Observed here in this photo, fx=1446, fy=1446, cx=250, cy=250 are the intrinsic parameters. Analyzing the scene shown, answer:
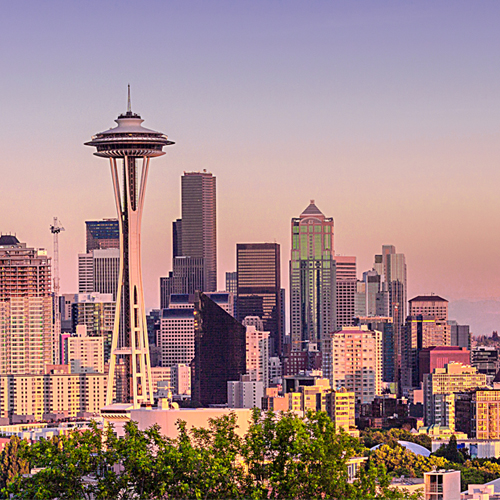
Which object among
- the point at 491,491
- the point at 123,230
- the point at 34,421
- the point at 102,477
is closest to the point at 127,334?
the point at 123,230

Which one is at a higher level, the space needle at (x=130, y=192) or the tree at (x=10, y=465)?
the space needle at (x=130, y=192)

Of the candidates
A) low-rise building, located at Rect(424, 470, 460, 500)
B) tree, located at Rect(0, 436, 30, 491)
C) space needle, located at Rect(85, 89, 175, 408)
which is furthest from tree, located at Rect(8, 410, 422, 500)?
space needle, located at Rect(85, 89, 175, 408)

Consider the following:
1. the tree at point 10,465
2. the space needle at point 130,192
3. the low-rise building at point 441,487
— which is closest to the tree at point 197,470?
the low-rise building at point 441,487

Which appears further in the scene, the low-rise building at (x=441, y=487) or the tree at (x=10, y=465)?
the tree at (x=10, y=465)

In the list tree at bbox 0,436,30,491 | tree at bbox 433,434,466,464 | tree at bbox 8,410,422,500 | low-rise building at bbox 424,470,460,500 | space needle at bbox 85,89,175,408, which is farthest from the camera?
space needle at bbox 85,89,175,408

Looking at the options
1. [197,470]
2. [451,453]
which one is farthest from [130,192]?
[197,470]

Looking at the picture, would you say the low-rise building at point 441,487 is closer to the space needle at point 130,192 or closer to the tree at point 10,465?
the tree at point 10,465

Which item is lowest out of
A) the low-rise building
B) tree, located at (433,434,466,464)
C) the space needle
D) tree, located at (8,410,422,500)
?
tree, located at (433,434,466,464)

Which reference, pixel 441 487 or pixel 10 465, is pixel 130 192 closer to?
pixel 10 465

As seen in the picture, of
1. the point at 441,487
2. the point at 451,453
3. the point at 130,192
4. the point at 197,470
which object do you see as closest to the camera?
the point at 197,470

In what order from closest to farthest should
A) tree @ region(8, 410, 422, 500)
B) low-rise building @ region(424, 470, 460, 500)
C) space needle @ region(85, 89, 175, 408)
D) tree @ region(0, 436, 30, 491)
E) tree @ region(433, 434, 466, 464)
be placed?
tree @ region(8, 410, 422, 500) → low-rise building @ region(424, 470, 460, 500) → tree @ region(0, 436, 30, 491) → tree @ region(433, 434, 466, 464) → space needle @ region(85, 89, 175, 408)

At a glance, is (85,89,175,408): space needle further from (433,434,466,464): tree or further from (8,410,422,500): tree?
(8,410,422,500): tree

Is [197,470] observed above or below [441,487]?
above
